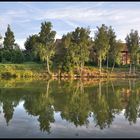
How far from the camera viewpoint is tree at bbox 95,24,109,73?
78.8 metres

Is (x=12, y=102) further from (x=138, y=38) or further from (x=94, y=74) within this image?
(x=138, y=38)

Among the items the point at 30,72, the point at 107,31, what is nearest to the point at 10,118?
the point at 30,72

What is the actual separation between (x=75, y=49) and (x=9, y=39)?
22.5 meters

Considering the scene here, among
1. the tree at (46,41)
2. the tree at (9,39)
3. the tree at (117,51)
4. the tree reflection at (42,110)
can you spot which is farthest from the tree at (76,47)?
the tree reflection at (42,110)

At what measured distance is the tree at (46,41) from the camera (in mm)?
75000

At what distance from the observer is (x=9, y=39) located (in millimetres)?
90812

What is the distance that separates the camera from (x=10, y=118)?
18.6 meters

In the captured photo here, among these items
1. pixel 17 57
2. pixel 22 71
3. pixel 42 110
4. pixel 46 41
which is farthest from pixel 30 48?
pixel 42 110

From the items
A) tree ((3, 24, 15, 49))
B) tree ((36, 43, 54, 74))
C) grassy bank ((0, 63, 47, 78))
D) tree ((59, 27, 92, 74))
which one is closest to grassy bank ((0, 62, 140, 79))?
grassy bank ((0, 63, 47, 78))

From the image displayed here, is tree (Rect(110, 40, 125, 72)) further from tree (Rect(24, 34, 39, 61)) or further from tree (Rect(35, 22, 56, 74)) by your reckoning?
tree (Rect(24, 34, 39, 61))

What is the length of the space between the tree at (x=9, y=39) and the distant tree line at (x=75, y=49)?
69cm

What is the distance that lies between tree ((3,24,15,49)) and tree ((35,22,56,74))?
652 inches

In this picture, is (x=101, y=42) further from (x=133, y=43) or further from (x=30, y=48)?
(x=30, y=48)

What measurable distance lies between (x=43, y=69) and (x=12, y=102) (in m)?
51.3
